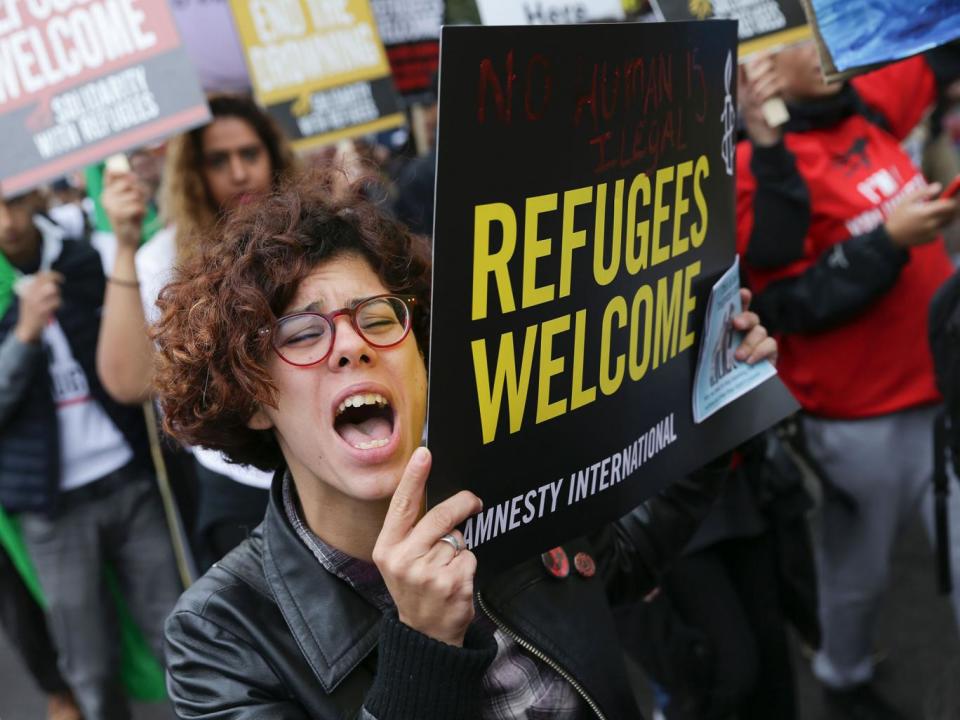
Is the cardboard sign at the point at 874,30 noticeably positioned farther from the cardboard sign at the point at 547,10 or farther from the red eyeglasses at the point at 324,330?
the cardboard sign at the point at 547,10

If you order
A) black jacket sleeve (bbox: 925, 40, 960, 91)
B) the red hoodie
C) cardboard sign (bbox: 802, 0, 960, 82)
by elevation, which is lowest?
the red hoodie

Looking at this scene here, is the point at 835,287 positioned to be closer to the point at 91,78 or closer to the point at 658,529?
the point at 658,529

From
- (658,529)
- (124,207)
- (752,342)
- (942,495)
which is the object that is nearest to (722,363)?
(752,342)

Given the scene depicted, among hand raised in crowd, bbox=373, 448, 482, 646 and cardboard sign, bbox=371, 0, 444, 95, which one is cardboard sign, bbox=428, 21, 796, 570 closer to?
hand raised in crowd, bbox=373, 448, 482, 646

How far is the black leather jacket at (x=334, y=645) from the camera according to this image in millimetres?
1357

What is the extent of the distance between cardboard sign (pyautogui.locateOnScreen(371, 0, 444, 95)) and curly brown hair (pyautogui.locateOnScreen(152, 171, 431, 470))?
328 centimetres

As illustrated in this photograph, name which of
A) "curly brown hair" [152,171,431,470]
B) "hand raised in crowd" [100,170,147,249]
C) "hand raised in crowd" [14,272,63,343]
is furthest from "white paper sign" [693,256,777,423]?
"hand raised in crowd" [14,272,63,343]

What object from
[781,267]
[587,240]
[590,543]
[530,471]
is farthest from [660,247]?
[781,267]

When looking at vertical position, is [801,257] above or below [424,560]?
below

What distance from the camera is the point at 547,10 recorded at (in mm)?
3766

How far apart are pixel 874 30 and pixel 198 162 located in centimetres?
220

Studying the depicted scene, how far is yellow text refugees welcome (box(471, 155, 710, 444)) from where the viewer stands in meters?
1.38

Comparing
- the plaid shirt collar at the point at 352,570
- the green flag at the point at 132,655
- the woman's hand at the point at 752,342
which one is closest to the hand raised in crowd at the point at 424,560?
the plaid shirt collar at the point at 352,570

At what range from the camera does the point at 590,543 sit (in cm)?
195
